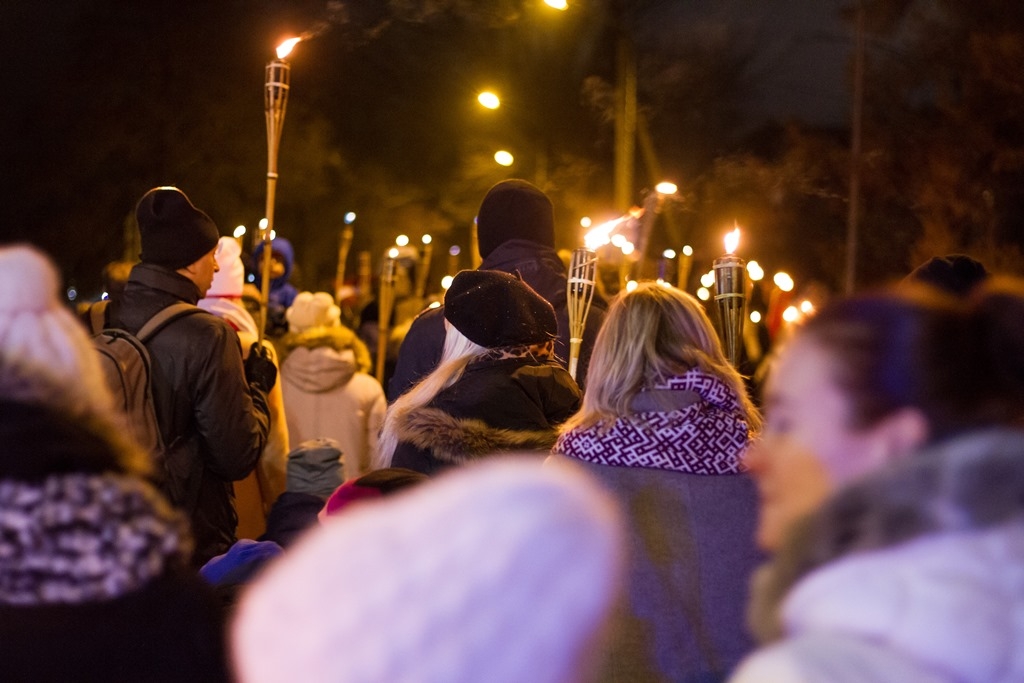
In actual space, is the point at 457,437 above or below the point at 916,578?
below

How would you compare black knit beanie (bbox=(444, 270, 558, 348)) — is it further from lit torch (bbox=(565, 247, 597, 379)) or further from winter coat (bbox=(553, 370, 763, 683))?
winter coat (bbox=(553, 370, 763, 683))

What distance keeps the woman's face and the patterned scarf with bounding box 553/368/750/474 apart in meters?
1.41

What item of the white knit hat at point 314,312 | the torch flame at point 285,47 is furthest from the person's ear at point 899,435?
the white knit hat at point 314,312

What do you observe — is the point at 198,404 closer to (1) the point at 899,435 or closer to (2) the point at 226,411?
(2) the point at 226,411

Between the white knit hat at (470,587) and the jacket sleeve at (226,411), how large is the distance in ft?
10.9

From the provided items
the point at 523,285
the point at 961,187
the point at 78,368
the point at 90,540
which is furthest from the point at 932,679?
the point at 961,187

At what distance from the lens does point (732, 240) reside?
4.91 meters

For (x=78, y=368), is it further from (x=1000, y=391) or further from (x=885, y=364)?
(x=1000, y=391)

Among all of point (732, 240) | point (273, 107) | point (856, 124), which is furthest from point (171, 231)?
point (856, 124)

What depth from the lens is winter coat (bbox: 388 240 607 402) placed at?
5039 millimetres

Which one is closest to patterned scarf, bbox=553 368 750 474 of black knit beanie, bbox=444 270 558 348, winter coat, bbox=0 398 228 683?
black knit beanie, bbox=444 270 558 348

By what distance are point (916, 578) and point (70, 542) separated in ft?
4.67

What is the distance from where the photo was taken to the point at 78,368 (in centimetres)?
237

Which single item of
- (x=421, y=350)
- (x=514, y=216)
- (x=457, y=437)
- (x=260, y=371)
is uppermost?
(x=514, y=216)
